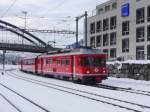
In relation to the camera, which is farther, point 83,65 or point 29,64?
point 29,64

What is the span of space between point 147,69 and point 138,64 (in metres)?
2.08

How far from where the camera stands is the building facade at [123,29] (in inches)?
2455

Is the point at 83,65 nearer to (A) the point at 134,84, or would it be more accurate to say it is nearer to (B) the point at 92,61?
(B) the point at 92,61

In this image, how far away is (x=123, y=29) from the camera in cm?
6962

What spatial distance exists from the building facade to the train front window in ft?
83.2

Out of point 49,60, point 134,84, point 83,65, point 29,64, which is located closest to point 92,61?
point 83,65

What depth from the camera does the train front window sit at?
33.7m

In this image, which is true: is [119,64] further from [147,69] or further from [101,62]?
[101,62]

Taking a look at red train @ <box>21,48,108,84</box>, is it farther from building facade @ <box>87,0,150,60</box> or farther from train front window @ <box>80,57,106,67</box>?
building facade @ <box>87,0,150,60</box>

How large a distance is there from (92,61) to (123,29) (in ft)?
120

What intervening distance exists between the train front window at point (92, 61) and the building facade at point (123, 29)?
25358 millimetres

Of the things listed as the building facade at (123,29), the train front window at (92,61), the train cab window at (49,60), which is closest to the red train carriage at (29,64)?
the train cab window at (49,60)

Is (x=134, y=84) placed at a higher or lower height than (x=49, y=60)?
lower

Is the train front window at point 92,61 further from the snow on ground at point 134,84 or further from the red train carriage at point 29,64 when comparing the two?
the red train carriage at point 29,64
